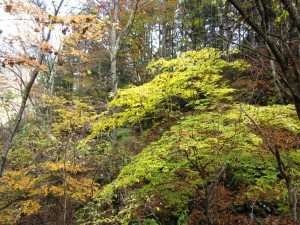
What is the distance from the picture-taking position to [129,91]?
388 cm

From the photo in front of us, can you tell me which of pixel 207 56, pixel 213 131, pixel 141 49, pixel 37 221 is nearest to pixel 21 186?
pixel 37 221

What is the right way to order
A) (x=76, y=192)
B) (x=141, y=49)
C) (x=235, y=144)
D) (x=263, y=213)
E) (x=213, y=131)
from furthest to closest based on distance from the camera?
(x=141, y=49), (x=76, y=192), (x=263, y=213), (x=213, y=131), (x=235, y=144)

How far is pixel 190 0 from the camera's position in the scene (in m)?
15.6

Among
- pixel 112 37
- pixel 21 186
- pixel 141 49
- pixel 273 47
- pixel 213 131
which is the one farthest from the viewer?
pixel 141 49

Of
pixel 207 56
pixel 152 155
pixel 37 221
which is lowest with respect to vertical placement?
pixel 37 221

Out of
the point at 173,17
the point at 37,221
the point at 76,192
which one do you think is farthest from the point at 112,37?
the point at 37,221

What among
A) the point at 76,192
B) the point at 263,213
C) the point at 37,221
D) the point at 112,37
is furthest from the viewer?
the point at 112,37

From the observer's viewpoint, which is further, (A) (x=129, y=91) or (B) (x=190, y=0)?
(B) (x=190, y=0)

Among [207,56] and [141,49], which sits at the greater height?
[141,49]

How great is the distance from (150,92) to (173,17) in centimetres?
1281

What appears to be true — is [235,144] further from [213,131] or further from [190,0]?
[190,0]

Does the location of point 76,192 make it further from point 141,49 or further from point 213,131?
point 141,49

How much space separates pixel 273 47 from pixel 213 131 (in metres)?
2.23

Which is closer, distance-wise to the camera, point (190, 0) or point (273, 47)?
point (273, 47)
